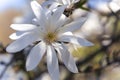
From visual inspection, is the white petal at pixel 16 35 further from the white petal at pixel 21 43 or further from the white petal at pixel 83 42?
the white petal at pixel 83 42

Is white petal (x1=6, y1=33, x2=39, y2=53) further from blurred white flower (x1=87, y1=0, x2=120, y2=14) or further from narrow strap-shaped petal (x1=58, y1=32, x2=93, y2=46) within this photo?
blurred white flower (x1=87, y1=0, x2=120, y2=14)

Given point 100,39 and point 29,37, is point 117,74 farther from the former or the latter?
point 29,37

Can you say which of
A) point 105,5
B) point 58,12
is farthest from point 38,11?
point 105,5

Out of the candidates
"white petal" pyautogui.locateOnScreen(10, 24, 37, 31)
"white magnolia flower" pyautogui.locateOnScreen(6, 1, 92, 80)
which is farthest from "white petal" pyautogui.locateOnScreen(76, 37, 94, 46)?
"white petal" pyautogui.locateOnScreen(10, 24, 37, 31)

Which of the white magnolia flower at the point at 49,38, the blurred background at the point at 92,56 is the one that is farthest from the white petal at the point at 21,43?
the blurred background at the point at 92,56

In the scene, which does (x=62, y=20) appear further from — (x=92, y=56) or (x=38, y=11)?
(x=92, y=56)

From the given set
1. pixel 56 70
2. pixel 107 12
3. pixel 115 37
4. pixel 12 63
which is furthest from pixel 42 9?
pixel 107 12
